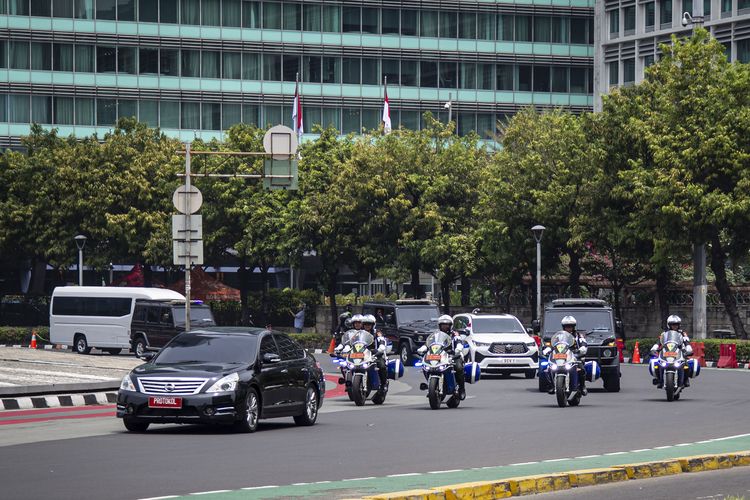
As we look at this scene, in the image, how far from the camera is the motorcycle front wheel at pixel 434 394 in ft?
85.1

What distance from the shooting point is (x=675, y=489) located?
13570 millimetres

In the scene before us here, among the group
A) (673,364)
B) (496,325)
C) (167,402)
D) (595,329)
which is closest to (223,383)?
(167,402)

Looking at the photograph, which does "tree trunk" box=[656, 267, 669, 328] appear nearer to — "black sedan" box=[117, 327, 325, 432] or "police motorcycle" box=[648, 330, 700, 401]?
"police motorcycle" box=[648, 330, 700, 401]

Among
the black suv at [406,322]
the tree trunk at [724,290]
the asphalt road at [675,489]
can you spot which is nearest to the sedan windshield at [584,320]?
the black suv at [406,322]

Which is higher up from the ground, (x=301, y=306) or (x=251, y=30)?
(x=251, y=30)

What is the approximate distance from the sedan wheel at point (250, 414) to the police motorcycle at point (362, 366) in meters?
6.24

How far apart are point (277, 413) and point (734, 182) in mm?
30033

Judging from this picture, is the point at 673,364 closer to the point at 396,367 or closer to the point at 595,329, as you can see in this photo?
the point at 595,329

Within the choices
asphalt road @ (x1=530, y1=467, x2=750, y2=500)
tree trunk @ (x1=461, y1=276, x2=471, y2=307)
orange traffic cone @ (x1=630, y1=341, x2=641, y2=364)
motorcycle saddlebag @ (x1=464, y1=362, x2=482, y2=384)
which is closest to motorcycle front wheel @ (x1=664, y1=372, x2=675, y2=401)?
motorcycle saddlebag @ (x1=464, y1=362, x2=482, y2=384)

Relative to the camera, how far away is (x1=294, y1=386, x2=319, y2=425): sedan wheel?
2222 centimetres

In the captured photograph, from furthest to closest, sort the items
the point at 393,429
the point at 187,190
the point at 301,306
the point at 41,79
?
the point at 41,79 < the point at 301,306 < the point at 187,190 < the point at 393,429

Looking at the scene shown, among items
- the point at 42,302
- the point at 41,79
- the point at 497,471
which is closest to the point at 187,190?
the point at 497,471

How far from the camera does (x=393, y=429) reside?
69.8 feet

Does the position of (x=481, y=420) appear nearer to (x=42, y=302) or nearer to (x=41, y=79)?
(x=42, y=302)
